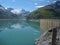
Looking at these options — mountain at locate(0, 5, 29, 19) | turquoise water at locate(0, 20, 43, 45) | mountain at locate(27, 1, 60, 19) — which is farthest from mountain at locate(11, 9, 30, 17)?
turquoise water at locate(0, 20, 43, 45)

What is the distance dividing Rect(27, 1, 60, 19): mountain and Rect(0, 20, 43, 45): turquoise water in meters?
0.28

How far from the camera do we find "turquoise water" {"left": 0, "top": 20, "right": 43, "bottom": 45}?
17.0 ft

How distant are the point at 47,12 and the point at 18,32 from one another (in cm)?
123

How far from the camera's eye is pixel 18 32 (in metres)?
5.24

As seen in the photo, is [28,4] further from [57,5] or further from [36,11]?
[57,5]

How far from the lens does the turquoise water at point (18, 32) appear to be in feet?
17.0

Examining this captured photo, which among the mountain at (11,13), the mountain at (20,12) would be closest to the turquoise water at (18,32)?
the mountain at (11,13)

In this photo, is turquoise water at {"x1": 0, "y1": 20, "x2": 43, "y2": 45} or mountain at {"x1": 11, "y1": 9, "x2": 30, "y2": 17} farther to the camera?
mountain at {"x1": 11, "y1": 9, "x2": 30, "y2": 17}

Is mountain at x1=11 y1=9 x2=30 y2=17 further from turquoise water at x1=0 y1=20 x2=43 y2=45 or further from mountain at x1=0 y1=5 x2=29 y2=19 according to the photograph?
turquoise water at x1=0 y1=20 x2=43 y2=45

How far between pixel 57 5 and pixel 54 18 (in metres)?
0.48

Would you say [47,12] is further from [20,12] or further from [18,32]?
[18,32]

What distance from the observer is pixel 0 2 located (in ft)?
17.4

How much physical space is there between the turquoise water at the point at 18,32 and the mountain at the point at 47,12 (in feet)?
0.93

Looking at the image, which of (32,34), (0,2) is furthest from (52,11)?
(0,2)
